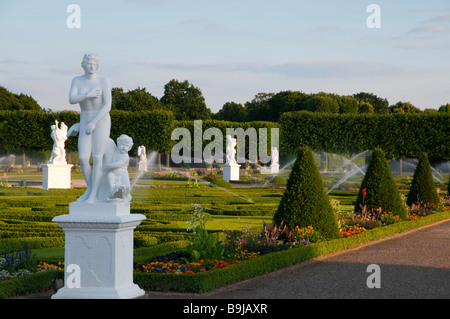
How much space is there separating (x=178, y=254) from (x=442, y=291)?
3474 millimetres

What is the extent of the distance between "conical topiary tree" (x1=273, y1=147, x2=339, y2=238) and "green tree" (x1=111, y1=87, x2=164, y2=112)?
50.1m

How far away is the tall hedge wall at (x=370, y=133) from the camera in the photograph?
39.2m

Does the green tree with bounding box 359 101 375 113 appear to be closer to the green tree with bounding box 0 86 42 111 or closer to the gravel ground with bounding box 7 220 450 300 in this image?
the green tree with bounding box 0 86 42 111

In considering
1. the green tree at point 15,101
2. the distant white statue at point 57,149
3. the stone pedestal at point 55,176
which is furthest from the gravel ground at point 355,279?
the green tree at point 15,101

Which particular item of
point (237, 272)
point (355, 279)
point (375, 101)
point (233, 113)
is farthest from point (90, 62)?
point (375, 101)

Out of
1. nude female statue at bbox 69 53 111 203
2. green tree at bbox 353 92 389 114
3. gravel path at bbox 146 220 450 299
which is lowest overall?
gravel path at bbox 146 220 450 299

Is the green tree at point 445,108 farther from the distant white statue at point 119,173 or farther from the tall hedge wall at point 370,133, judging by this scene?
the distant white statue at point 119,173

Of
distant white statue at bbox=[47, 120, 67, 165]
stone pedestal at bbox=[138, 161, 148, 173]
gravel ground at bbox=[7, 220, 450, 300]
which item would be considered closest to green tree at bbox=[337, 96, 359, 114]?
stone pedestal at bbox=[138, 161, 148, 173]

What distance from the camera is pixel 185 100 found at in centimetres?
6544

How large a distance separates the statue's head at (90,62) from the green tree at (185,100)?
2269 inches

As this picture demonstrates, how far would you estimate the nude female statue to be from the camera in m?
6.54

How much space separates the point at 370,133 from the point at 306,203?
31748 mm

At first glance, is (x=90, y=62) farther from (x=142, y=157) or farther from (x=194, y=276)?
(x=142, y=157)

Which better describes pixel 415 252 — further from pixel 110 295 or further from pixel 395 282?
pixel 110 295
